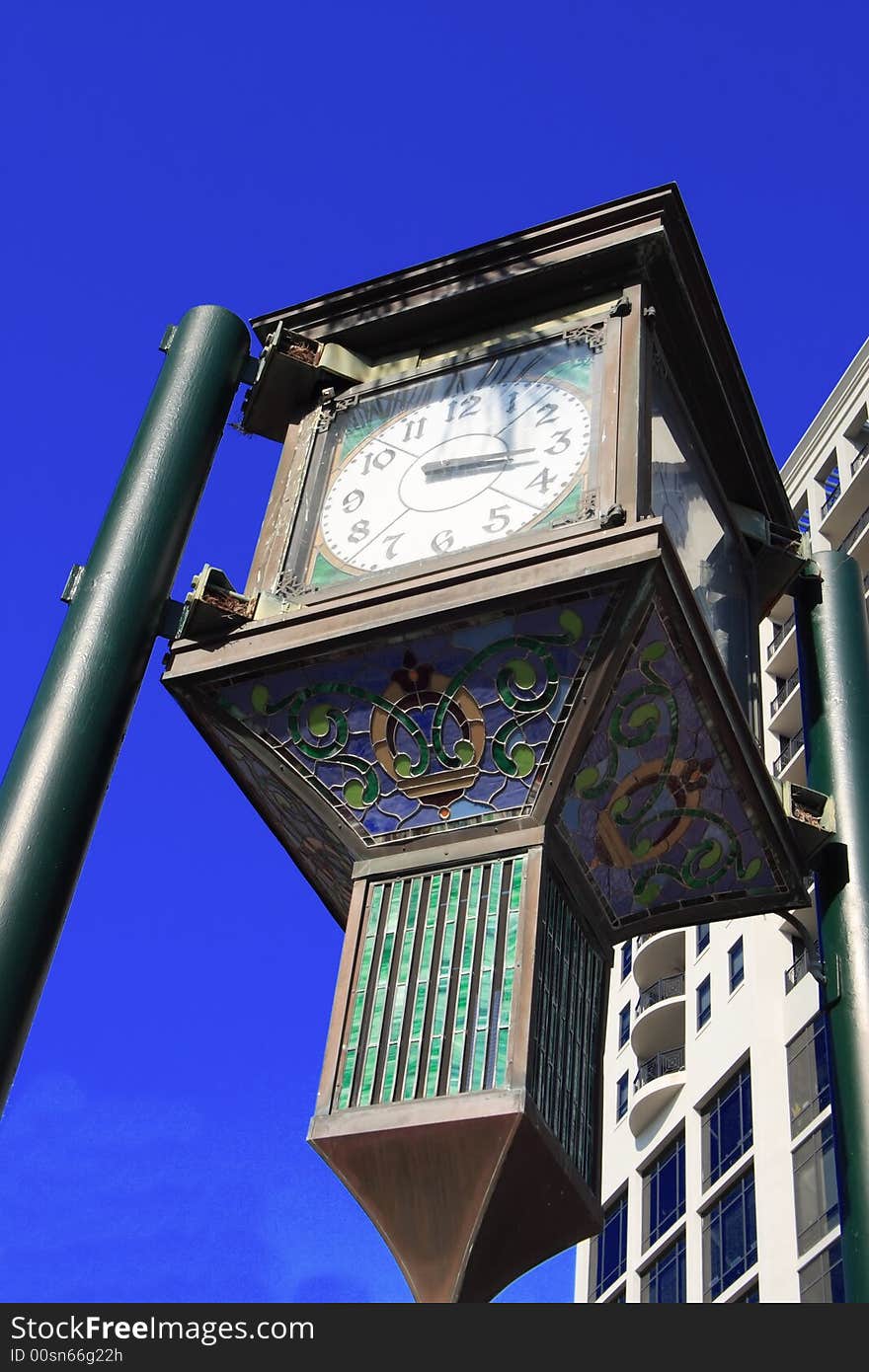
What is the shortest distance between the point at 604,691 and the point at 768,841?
122cm

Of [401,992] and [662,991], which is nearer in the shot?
[401,992]

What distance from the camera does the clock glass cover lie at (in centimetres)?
790

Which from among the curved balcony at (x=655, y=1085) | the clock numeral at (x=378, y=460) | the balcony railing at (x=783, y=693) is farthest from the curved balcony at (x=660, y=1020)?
the clock numeral at (x=378, y=460)

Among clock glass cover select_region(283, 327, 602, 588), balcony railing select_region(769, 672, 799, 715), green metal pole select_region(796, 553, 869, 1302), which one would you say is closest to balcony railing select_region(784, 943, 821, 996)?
balcony railing select_region(769, 672, 799, 715)

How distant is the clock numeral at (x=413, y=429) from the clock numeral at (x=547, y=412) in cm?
64

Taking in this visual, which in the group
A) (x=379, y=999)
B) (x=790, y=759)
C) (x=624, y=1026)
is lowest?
(x=379, y=999)

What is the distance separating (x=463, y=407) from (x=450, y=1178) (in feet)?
12.9

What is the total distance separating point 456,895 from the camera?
7125 millimetres

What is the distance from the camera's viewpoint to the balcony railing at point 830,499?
36875 millimetres

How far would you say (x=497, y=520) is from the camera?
7859mm

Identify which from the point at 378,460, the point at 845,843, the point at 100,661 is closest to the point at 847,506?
the point at 378,460

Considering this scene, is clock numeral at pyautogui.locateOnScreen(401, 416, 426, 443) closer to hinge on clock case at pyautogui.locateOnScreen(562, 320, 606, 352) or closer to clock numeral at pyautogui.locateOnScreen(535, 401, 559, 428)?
clock numeral at pyautogui.locateOnScreen(535, 401, 559, 428)

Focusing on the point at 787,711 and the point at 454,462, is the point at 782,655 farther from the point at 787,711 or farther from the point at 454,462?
the point at 454,462

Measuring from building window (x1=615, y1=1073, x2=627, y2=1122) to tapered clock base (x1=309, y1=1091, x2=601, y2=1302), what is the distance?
97.7 ft
